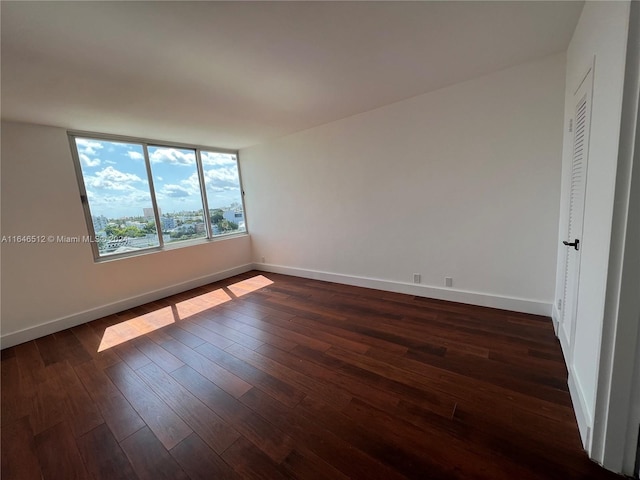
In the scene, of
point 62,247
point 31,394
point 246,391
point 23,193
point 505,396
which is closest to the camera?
point 505,396

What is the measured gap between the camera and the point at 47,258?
306 cm

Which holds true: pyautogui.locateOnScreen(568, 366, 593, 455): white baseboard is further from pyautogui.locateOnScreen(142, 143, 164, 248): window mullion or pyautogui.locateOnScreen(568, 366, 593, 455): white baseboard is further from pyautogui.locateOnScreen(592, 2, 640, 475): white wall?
pyautogui.locateOnScreen(142, 143, 164, 248): window mullion

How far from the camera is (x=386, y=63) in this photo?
2.22 meters

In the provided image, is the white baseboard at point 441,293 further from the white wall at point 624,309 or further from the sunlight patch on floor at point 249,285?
the white wall at point 624,309

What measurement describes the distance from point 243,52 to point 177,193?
10.2ft

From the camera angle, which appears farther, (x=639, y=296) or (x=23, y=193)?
(x=23, y=193)

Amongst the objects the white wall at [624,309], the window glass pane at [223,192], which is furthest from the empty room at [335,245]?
the window glass pane at [223,192]

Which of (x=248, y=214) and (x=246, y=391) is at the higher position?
(x=248, y=214)

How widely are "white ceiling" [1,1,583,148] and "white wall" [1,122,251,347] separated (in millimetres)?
366

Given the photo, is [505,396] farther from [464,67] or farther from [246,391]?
[464,67]

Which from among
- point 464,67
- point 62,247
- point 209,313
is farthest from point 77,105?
point 464,67

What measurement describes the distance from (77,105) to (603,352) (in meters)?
4.36

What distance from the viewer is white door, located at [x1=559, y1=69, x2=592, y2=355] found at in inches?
62.6

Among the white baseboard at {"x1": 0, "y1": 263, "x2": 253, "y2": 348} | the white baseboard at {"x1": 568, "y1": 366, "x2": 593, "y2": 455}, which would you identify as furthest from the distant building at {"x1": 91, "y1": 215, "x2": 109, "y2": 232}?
the white baseboard at {"x1": 568, "y1": 366, "x2": 593, "y2": 455}
